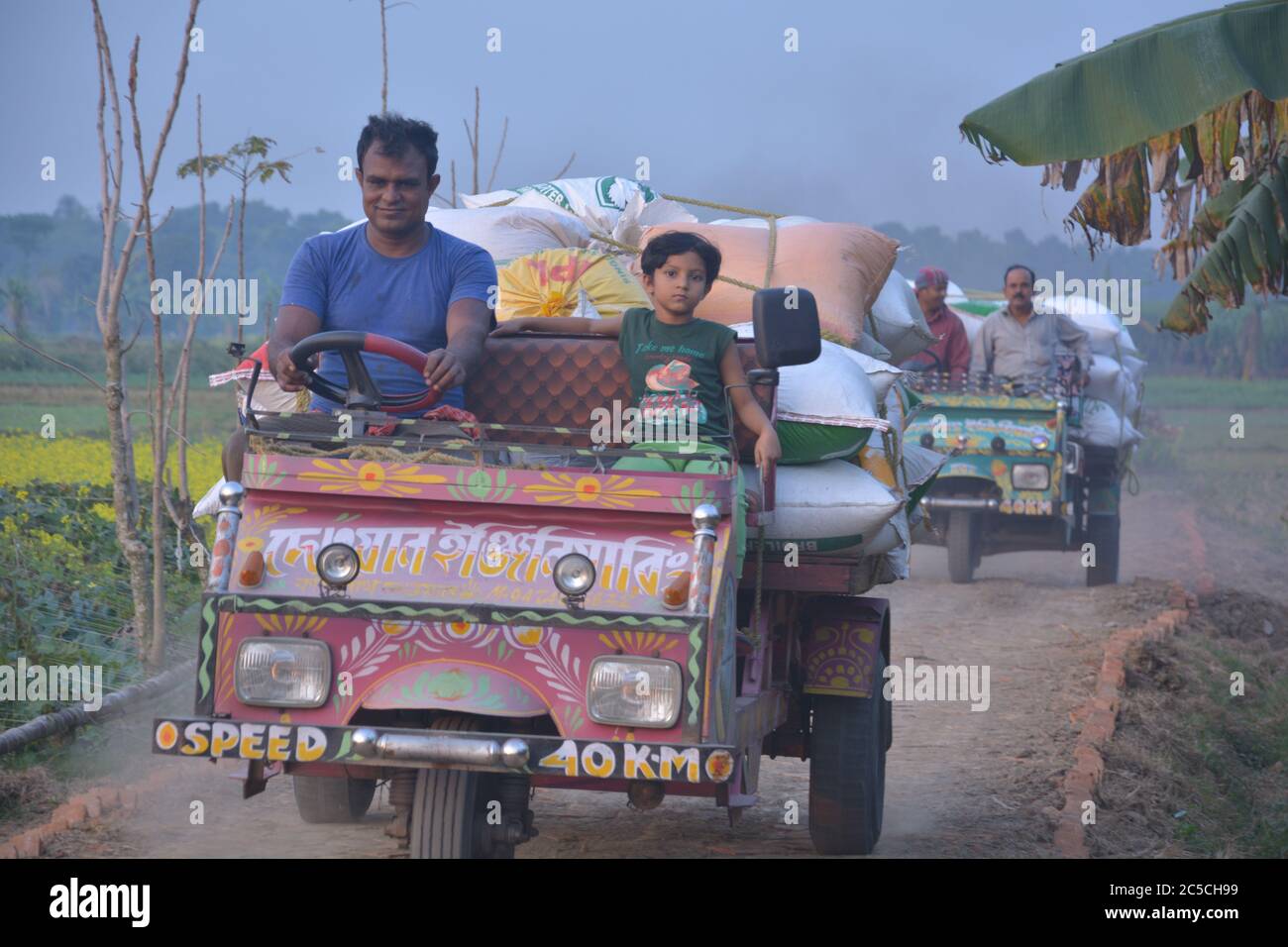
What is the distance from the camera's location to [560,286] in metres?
6.25

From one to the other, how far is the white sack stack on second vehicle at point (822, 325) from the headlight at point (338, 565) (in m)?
1.48

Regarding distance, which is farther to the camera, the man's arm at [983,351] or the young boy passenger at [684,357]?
the man's arm at [983,351]

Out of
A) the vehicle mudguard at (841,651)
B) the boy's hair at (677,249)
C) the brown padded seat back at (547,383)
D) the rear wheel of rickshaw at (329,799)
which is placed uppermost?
the boy's hair at (677,249)

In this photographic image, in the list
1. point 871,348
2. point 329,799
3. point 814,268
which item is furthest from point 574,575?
point 871,348

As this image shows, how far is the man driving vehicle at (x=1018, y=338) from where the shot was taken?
42.8 ft

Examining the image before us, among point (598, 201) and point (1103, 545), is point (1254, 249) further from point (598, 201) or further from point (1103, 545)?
point (1103, 545)

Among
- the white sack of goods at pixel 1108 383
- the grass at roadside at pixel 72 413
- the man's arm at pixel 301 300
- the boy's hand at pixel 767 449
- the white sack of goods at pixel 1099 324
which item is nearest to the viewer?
the boy's hand at pixel 767 449

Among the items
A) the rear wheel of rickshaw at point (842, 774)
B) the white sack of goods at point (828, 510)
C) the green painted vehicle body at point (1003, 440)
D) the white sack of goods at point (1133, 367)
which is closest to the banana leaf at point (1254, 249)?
the white sack of goods at point (828, 510)

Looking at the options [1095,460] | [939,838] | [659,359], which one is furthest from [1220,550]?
[659,359]

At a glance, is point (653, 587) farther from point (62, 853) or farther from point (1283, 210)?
point (1283, 210)

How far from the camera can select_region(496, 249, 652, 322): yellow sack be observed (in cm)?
625

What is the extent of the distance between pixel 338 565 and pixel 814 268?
10.8 ft

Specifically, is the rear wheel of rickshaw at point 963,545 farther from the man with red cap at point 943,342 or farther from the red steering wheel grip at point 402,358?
the red steering wheel grip at point 402,358

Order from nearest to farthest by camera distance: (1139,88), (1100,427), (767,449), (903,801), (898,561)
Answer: (767,449) < (898,561) < (903,801) < (1139,88) < (1100,427)
